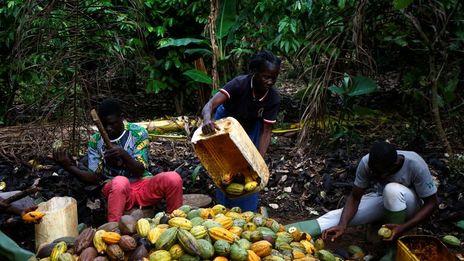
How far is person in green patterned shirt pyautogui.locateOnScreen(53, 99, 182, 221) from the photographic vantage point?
163 inches

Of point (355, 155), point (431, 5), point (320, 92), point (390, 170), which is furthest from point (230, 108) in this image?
point (431, 5)

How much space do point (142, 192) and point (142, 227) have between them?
1150 mm

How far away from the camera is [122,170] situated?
445 cm

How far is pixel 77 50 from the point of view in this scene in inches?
212

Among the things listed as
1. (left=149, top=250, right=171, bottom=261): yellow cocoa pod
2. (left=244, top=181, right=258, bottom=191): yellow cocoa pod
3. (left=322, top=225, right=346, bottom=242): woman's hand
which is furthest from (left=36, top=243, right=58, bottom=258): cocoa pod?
(left=322, top=225, right=346, bottom=242): woman's hand

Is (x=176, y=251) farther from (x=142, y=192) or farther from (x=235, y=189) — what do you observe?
(x=142, y=192)

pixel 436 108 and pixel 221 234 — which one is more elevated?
pixel 221 234

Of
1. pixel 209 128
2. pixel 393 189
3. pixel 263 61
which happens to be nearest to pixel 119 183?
pixel 209 128

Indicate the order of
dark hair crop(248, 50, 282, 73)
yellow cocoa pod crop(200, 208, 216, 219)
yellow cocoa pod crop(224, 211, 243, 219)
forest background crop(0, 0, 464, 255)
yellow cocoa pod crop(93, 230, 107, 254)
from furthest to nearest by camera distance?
forest background crop(0, 0, 464, 255)
dark hair crop(248, 50, 282, 73)
yellow cocoa pod crop(224, 211, 243, 219)
yellow cocoa pod crop(200, 208, 216, 219)
yellow cocoa pod crop(93, 230, 107, 254)

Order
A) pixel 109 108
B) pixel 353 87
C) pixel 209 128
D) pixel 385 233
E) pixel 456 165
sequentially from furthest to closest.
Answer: pixel 353 87 < pixel 456 165 < pixel 109 108 < pixel 385 233 < pixel 209 128

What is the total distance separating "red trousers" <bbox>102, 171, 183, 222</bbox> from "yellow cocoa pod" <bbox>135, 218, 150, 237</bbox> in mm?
856

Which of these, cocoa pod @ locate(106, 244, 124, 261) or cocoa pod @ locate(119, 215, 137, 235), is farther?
cocoa pod @ locate(119, 215, 137, 235)

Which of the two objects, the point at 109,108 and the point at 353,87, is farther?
the point at 353,87

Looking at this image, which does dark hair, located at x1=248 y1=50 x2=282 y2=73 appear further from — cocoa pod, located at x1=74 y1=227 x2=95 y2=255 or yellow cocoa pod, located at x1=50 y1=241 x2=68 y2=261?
yellow cocoa pod, located at x1=50 y1=241 x2=68 y2=261
